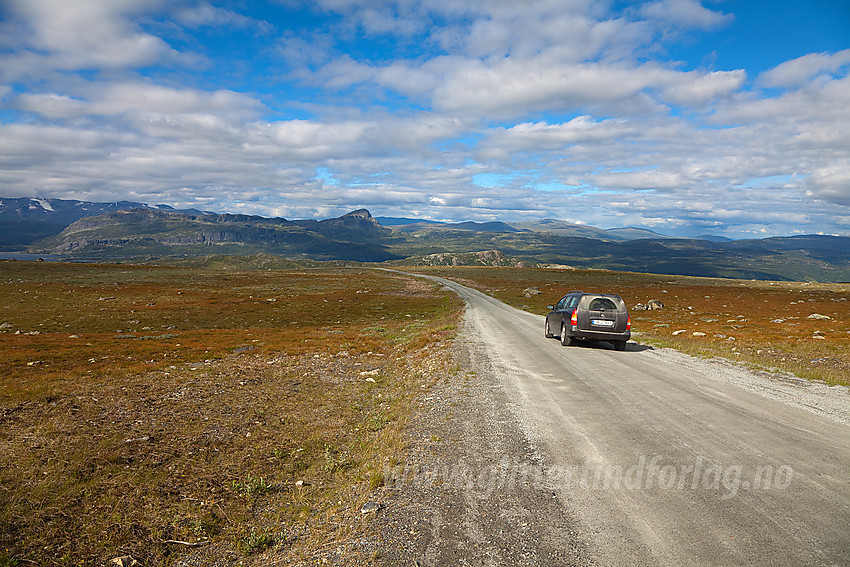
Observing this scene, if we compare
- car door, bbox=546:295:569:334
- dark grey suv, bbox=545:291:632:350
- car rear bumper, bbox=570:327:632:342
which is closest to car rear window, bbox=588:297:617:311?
dark grey suv, bbox=545:291:632:350

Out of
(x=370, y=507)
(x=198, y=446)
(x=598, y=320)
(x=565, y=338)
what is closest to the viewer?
(x=370, y=507)

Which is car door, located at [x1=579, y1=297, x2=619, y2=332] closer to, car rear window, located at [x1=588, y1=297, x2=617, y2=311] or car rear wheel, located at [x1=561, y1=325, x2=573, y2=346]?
car rear window, located at [x1=588, y1=297, x2=617, y2=311]

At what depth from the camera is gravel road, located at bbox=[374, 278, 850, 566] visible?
180 inches

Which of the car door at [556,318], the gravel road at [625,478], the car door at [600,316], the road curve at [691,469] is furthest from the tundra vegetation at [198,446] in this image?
the car door at [600,316]

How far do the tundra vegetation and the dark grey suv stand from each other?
638cm

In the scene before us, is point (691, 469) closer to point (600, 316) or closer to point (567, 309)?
point (600, 316)

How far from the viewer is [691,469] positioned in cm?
637

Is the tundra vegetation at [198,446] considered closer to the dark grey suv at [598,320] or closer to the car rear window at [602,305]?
the dark grey suv at [598,320]

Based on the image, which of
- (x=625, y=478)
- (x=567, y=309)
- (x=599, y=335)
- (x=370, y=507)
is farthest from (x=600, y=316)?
(x=370, y=507)

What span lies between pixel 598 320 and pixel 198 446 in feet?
54.8

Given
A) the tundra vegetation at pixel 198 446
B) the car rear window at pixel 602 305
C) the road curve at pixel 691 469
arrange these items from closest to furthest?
1. the road curve at pixel 691 469
2. the tundra vegetation at pixel 198 446
3. the car rear window at pixel 602 305

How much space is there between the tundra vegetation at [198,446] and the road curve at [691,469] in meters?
3.11

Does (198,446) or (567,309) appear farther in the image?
(567,309)

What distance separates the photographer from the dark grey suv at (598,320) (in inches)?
730
